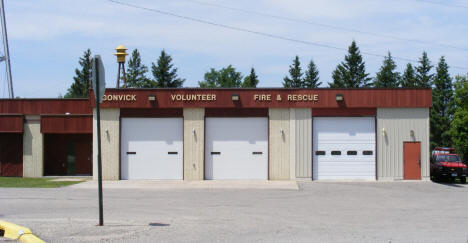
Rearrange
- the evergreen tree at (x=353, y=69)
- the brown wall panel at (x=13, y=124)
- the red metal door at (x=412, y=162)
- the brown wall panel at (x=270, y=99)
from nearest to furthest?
the red metal door at (x=412, y=162), the brown wall panel at (x=270, y=99), the brown wall panel at (x=13, y=124), the evergreen tree at (x=353, y=69)

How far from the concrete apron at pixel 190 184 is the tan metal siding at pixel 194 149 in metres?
0.75

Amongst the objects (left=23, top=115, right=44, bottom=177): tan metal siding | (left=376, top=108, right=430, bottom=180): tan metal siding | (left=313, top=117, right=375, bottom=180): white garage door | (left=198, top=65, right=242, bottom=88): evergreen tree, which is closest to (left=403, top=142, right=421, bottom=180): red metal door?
(left=376, top=108, right=430, bottom=180): tan metal siding

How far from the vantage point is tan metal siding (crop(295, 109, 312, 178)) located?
2561cm

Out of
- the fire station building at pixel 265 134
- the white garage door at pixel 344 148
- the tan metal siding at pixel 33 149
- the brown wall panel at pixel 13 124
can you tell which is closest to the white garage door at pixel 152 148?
the fire station building at pixel 265 134

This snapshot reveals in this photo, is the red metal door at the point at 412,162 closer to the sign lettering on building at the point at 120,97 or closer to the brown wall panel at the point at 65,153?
the sign lettering on building at the point at 120,97

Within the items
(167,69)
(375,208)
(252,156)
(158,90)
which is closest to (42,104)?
(158,90)

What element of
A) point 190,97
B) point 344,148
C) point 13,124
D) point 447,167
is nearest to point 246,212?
point 190,97

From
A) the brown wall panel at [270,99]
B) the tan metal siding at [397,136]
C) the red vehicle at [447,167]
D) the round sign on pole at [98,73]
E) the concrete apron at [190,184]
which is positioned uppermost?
the brown wall panel at [270,99]

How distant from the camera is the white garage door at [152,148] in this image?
2620cm

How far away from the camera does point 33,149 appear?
96.6 ft

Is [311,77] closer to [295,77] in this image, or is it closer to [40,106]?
[295,77]

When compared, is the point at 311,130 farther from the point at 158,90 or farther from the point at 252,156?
the point at 158,90

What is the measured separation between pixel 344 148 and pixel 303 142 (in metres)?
2.06

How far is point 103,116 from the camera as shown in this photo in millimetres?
26266
